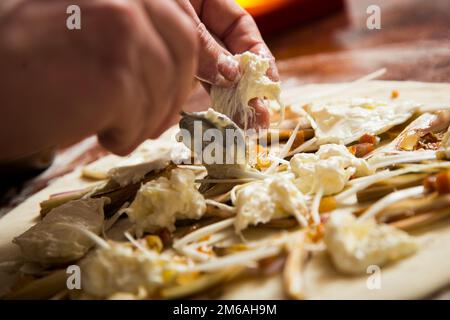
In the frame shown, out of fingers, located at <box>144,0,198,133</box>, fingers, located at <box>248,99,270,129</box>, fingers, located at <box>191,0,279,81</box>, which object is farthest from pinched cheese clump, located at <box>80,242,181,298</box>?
fingers, located at <box>191,0,279,81</box>

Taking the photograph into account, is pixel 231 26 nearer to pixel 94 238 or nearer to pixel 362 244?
pixel 94 238

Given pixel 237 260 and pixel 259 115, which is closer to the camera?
pixel 237 260

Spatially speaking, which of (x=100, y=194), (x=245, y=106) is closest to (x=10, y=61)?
(x=100, y=194)

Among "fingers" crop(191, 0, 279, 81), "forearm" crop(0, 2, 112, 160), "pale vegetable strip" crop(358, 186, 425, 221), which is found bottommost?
"pale vegetable strip" crop(358, 186, 425, 221)

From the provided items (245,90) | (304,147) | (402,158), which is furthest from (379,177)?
(245,90)

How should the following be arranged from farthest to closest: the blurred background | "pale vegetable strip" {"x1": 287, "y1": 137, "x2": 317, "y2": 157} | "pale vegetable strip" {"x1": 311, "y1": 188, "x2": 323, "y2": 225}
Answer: the blurred background, "pale vegetable strip" {"x1": 287, "y1": 137, "x2": 317, "y2": 157}, "pale vegetable strip" {"x1": 311, "y1": 188, "x2": 323, "y2": 225}

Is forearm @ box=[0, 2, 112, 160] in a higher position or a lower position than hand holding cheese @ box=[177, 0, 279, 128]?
lower

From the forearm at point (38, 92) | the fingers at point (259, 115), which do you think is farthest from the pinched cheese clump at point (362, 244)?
the fingers at point (259, 115)

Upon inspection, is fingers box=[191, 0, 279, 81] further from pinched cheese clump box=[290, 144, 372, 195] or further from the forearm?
the forearm
